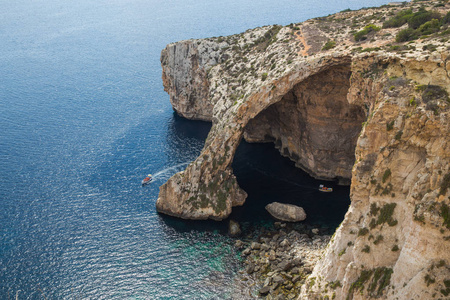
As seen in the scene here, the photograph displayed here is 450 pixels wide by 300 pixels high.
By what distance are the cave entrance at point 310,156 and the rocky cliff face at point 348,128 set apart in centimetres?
26

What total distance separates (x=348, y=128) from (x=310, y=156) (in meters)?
8.75

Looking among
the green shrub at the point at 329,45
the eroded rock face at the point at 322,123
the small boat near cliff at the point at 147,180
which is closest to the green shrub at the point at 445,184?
the eroded rock face at the point at 322,123

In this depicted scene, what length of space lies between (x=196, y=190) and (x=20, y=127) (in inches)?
2321

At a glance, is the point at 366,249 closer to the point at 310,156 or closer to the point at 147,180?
the point at 310,156

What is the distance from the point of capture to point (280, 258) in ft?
185

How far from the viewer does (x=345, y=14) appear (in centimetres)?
7912

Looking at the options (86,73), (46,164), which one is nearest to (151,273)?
(46,164)

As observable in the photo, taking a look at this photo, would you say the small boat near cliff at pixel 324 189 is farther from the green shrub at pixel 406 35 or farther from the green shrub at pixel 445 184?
the green shrub at pixel 445 184

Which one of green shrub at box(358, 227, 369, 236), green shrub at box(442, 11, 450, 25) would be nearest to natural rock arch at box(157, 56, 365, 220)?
green shrub at box(442, 11, 450, 25)

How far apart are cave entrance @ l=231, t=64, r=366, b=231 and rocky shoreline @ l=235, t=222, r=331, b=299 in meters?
3.64

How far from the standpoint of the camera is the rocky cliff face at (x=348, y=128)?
3744 cm

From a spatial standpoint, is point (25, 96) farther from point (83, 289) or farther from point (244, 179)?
point (83, 289)

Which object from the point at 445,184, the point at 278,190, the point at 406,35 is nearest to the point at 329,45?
the point at 406,35

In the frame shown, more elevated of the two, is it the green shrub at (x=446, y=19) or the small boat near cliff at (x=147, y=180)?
the green shrub at (x=446, y=19)
